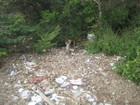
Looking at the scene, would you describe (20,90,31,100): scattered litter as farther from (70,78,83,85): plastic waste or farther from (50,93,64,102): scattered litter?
(70,78,83,85): plastic waste

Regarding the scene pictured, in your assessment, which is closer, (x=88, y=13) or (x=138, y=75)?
(x=138, y=75)

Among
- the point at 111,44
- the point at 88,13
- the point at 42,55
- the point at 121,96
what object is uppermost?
the point at 88,13

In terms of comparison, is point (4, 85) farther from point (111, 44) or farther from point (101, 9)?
point (101, 9)

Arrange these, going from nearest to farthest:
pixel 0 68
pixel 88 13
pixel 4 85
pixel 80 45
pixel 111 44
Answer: pixel 4 85, pixel 0 68, pixel 111 44, pixel 80 45, pixel 88 13

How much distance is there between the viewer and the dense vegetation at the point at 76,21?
4202 millimetres

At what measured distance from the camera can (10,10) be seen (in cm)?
585

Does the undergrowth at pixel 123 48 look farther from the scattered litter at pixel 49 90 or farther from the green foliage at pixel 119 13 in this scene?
the scattered litter at pixel 49 90

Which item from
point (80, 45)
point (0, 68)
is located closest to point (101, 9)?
point (80, 45)

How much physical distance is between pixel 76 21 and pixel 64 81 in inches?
109

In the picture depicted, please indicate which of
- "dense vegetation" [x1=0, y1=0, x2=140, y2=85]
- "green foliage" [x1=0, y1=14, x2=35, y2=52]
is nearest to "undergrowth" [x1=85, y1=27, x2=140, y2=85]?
"dense vegetation" [x1=0, y1=0, x2=140, y2=85]

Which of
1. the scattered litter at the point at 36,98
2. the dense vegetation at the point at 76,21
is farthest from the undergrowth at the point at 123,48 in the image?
the scattered litter at the point at 36,98

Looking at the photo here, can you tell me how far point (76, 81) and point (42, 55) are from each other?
4.71 feet

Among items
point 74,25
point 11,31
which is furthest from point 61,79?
point 74,25

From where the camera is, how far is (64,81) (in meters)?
3.08
